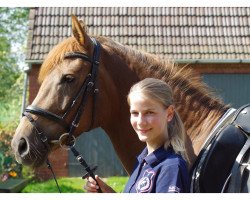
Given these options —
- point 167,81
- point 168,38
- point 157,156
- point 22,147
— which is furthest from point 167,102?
point 168,38

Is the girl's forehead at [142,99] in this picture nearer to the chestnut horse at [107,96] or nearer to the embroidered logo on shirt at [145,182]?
the embroidered logo on shirt at [145,182]

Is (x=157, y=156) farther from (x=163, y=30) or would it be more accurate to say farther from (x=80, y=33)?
(x=163, y=30)

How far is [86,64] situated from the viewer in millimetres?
3102

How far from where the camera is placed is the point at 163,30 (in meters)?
11.8

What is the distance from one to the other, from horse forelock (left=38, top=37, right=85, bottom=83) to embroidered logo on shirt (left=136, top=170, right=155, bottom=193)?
1319 mm

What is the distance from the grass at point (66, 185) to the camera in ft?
30.1

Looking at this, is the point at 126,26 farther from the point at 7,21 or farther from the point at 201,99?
the point at 7,21

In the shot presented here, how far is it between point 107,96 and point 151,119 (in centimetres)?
117

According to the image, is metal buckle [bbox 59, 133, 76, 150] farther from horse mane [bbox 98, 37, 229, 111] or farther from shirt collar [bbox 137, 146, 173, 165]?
shirt collar [bbox 137, 146, 173, 165]

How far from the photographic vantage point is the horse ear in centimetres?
303

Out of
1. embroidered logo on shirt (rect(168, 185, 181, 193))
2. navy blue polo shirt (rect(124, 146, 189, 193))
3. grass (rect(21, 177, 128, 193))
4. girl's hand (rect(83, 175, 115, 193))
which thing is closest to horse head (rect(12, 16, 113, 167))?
girl's hand (rect(83, 175, 115, 193))

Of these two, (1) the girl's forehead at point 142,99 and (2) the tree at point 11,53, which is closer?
(1) the girl's forehead at point 142,99

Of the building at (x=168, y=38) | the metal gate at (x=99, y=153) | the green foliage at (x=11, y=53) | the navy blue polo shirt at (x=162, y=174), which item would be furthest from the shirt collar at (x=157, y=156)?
the green foliage at (x=11, y=53)
